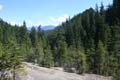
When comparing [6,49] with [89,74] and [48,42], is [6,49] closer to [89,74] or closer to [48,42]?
[89,74]

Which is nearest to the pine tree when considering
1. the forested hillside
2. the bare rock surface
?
the forested hillside

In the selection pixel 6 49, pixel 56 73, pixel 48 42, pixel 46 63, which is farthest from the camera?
pixel 48 42

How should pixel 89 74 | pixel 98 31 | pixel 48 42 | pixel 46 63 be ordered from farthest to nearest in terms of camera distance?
pixel 48 42, pixel 98 31, pixel 46 63, pixel 89 74

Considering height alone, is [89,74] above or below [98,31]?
below

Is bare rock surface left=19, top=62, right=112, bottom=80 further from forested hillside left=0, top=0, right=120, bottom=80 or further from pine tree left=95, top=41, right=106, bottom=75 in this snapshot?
pine tree left=95, top=41, right=106, bottom=75

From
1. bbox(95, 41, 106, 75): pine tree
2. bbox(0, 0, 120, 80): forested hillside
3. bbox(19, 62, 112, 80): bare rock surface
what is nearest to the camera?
bbox(19, 62, 112, 80): bare rock surface

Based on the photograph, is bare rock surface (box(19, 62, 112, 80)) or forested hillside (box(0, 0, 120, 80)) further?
forested hillside (box(0, 0, 120, 80))

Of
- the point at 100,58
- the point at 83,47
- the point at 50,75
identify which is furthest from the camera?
the point at 83,47

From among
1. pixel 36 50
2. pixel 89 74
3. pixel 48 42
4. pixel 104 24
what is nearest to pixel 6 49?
pixel 89 74

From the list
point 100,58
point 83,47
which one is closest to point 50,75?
point 100,58

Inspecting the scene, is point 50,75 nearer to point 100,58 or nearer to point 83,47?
point 100,58

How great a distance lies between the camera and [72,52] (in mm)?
116062

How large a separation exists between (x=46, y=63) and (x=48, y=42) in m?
41.9

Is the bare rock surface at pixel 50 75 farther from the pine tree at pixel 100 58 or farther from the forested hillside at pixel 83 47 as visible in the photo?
the pine tree at pixel 100 58
